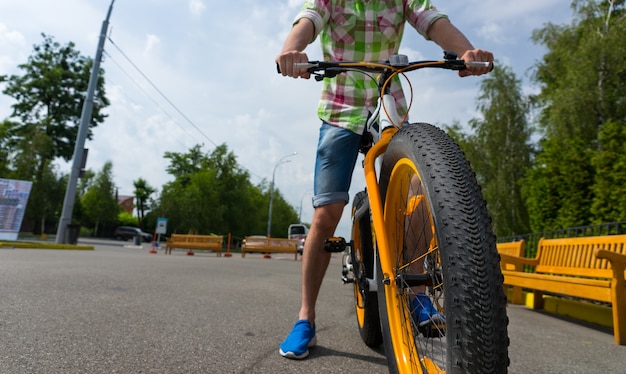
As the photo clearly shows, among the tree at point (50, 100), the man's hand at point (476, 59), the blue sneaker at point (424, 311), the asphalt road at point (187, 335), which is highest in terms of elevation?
the tree at point (50, 100)

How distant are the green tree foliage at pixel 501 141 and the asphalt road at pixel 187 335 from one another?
1702 cm

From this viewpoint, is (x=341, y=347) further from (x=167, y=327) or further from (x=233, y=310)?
(x=233, y=310)

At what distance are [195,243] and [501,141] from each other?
15.3 meters

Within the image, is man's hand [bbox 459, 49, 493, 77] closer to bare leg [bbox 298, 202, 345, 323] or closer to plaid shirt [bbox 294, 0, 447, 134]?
plaid shirt [bbox 294, 0, 447, 134]

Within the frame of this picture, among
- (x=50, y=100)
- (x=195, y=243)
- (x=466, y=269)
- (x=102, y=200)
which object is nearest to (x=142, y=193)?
(x=102, y=200)

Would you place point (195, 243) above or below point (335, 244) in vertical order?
above

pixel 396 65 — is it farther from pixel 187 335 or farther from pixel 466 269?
pixel 187 335

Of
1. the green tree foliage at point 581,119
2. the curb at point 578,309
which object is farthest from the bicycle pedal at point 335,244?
the green tree foliage at point 581,119

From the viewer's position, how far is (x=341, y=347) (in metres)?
2.31

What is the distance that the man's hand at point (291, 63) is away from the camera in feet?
5.78

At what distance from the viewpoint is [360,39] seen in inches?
Result: 90.5

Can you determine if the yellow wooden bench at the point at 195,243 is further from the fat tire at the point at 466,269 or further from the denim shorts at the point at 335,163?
the fat tire at the point at 466,269

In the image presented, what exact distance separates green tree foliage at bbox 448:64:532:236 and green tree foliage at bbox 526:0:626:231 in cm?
120

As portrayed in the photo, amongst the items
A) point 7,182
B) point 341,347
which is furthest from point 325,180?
point 7,182
